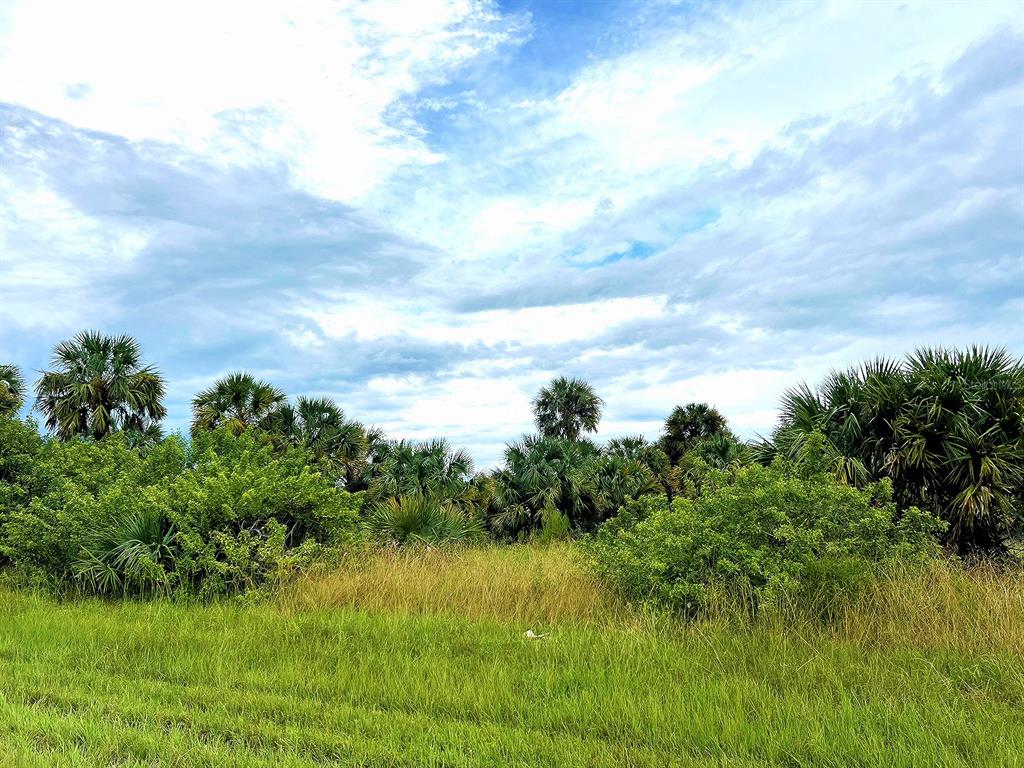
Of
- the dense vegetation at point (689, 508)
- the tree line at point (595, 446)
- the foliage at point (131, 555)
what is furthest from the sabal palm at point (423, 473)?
the foliage at point (131, 555)

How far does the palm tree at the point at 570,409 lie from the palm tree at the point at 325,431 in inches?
611

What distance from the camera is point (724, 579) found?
852 centimetres

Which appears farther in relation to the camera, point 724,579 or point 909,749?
point 724,579

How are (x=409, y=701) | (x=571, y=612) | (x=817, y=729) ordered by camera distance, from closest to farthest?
(x=817, y=729) < (x=409, y=701) < (x=571, y=612)

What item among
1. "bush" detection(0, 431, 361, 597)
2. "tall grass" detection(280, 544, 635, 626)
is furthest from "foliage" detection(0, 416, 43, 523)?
"tall grass" detection(280, 544, 635, 626)

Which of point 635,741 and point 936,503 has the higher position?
point 936,503

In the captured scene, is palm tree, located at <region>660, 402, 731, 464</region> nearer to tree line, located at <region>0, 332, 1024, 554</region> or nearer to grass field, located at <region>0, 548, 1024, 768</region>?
tree line, located at <region>0, 332, 1024, 554</region>

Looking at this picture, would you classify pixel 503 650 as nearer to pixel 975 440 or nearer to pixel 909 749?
pixel 909 749

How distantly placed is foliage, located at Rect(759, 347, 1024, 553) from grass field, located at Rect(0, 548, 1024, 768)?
13.7 ft

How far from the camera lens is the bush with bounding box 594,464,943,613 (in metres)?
8.30

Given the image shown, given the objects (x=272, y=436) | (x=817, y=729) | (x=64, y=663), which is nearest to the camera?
(x=817, y=729)

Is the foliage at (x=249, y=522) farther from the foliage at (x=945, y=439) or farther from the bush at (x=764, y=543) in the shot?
the foliage at (x=945, y=439)

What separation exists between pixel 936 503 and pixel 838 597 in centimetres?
628

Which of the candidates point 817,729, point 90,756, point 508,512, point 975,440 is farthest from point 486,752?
point 508,512
